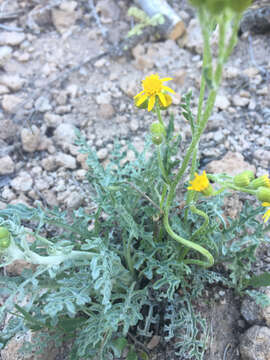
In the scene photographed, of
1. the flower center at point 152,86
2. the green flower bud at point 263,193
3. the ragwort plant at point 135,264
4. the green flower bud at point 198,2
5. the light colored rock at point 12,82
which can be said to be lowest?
the ragwort plant at point 135,264

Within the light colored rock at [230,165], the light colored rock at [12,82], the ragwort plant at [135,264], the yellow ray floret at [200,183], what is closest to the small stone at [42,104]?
the light colored rock at [12,82]

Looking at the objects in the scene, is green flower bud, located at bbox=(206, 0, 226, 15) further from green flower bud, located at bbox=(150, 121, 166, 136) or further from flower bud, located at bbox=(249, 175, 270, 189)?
flower bud, located at bbox=(249, 175, 270, 189)

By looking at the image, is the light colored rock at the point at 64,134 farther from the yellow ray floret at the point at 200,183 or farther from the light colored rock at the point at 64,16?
the yellow ray floret at the point at 200,183

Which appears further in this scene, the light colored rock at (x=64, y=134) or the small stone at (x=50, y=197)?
the light colored rock at (x=64, y=134)

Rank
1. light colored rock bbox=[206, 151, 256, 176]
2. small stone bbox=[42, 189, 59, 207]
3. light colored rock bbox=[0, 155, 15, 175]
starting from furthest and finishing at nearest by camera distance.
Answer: light colored rock bbox=[0, 155, 15, 175], small stone bbox=[42, 189, 59, 207], light colored rock bbox=[206, 151, 256, 176]

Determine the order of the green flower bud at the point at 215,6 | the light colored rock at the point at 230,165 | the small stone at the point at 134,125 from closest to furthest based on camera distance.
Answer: the green flower bud at the point at 215,6
the light colored rock at the point at 230,165
the small stone at the point at 134,125

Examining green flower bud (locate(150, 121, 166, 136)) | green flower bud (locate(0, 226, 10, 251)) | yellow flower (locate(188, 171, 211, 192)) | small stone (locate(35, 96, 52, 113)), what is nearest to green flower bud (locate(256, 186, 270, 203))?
yellow flower (locate(188, 171, 211, 192))
